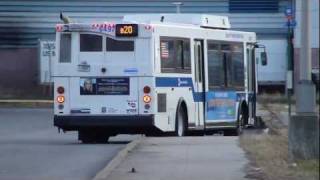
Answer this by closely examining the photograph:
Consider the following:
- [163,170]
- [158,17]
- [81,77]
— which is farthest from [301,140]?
[158,17]

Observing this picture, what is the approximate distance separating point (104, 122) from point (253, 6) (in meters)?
29.9

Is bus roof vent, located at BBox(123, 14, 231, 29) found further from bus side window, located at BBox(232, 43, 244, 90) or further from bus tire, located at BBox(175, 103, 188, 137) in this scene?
bus tire, located at BBox(175, 103, 188, 137)

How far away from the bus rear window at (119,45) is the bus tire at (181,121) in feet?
6.66

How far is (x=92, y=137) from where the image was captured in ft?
73.8

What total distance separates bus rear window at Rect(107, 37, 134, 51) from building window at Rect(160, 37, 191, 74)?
74 centimetres

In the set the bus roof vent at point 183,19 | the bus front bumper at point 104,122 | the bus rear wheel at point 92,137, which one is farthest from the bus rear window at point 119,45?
the bus roof vent at point 183,19

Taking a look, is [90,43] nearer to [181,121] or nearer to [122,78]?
[122,78]

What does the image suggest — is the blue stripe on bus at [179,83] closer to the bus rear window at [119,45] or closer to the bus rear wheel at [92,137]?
the bus rear window at [119,45]

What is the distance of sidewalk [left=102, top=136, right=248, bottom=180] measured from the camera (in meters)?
13.8

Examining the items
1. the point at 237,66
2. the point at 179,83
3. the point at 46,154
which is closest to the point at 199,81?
the point at 179,83

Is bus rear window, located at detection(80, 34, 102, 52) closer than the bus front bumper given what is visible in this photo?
No

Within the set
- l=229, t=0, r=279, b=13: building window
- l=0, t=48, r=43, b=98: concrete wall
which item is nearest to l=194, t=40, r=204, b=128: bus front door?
l=0, t=48, r=43, b=98: concrete wall

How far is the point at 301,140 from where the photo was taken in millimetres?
Result: 14125

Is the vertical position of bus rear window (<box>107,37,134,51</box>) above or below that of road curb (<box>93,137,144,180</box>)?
above
